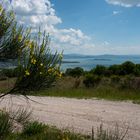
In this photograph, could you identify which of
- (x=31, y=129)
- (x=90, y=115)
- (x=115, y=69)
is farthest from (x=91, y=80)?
(x=31, y=129)

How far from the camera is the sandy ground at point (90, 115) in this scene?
12.9 meters

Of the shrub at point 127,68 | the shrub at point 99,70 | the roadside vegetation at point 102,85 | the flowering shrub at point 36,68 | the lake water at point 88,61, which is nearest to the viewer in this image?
the flowering shrub at point 36,68

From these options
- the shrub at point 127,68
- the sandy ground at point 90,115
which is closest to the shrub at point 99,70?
the shrub at point 127,68

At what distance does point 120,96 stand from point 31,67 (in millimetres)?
15789

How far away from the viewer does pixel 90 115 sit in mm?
15469

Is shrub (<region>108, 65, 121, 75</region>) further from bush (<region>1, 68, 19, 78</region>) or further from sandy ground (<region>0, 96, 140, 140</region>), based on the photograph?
bush (<region>1, 68, 19, 78</region>)

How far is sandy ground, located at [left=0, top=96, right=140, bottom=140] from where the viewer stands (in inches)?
506

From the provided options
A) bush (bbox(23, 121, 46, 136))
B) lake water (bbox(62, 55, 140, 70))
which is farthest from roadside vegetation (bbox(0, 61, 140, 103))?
bush (bbox(23, 121, 46, 136))

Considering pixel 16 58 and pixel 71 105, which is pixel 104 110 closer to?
pixel 71 105

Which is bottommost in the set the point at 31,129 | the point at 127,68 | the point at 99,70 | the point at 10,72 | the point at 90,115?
the point at 90,115

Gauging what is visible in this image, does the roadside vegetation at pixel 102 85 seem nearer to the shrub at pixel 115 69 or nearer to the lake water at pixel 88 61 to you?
the shrub at pixel 115 69

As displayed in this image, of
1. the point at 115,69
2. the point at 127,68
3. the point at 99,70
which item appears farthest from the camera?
the point at 115,69

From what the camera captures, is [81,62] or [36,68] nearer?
[36,68]

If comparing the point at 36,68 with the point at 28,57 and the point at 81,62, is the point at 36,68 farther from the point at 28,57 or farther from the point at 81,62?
the point at 81,62
